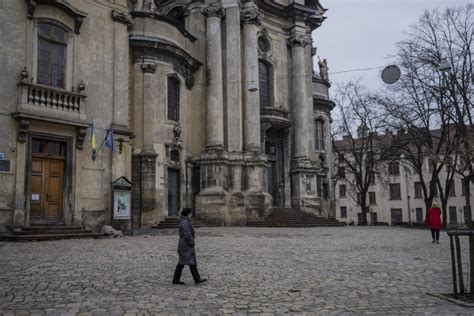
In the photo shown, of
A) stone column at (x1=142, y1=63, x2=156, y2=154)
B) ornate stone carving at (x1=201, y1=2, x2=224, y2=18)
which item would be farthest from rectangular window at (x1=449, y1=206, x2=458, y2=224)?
stone column at (x1=142, y1=63, x2=156, y2=154)

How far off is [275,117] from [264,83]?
121 inches

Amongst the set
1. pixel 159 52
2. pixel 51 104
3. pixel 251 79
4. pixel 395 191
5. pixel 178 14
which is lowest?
pixel 395 191

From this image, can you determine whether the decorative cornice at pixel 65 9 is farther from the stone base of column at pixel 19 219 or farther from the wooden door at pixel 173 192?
the wooden door at pixel 173 192

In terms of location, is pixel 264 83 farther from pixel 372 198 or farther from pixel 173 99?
pixel 372 198

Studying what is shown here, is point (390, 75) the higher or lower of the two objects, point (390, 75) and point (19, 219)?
A: the higher

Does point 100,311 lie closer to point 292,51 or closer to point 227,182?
point 227,182

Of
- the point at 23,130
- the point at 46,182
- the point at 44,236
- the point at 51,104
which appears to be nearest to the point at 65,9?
the point at 51,104

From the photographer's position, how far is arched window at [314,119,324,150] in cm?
4066

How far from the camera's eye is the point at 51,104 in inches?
727

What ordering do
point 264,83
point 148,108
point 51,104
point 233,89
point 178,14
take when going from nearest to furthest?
point 51,104 < point 148,108 < point 233,89 < point 178,14 < point 264,83

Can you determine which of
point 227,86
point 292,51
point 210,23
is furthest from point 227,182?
point 292,51

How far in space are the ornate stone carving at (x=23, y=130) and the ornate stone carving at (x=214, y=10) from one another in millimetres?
16220

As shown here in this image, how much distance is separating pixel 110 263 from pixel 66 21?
12323mm

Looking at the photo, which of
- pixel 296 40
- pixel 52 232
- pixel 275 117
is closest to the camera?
pixel 52 232
